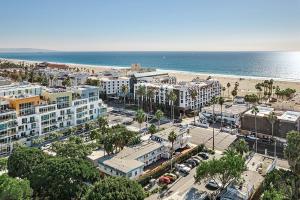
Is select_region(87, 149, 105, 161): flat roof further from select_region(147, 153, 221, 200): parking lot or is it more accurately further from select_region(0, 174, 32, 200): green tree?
select_region(0, 174, 32, 200): green tree

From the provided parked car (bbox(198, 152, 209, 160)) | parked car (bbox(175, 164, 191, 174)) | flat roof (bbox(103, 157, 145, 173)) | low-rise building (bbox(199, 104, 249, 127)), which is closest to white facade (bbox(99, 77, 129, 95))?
low-rise building (bbox(199, 104, 249, 127))

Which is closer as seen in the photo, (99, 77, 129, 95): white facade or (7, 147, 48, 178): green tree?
(7, 147, 48, 178): green tree

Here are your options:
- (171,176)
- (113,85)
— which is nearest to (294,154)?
(171,176)

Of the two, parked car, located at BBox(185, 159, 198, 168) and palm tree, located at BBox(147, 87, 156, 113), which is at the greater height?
palm tree, located at BBox(147, 87, 156, 113)

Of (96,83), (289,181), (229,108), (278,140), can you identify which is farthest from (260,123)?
(96,83)

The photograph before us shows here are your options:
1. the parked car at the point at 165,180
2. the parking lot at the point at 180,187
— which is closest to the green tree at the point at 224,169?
the parking lot at the point at 180,187

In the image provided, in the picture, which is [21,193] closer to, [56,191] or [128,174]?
[56,191]
